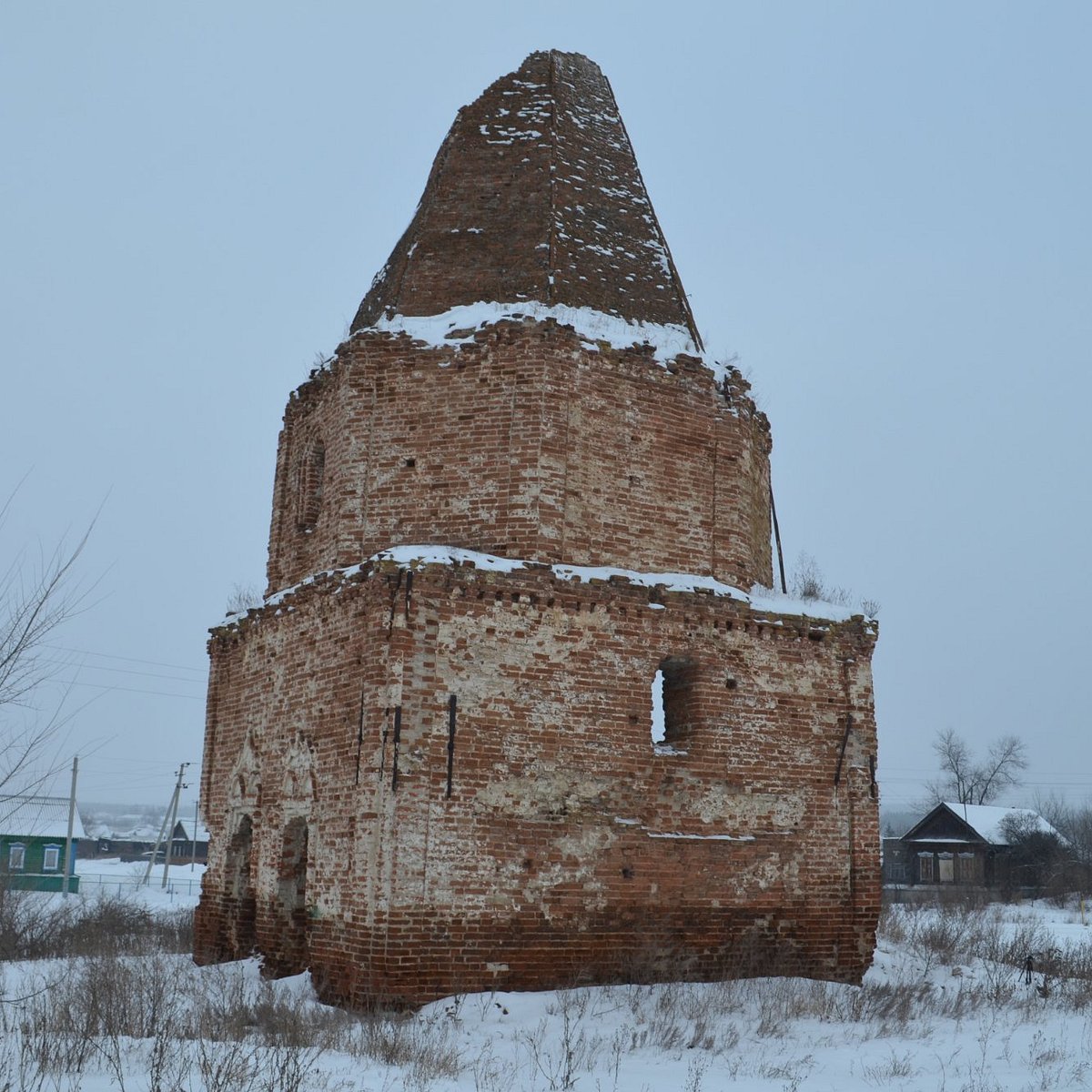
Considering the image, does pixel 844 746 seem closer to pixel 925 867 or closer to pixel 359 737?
pixel 359 737

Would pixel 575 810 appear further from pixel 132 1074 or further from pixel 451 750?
pixel 132 1074

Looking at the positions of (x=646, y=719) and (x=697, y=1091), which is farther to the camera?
(x=646, y=719)

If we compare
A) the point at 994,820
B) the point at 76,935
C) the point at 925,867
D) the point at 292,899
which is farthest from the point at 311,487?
the point at 994,820

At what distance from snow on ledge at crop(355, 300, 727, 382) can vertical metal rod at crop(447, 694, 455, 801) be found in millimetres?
3380

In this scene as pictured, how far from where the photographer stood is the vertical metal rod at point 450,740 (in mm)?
8445

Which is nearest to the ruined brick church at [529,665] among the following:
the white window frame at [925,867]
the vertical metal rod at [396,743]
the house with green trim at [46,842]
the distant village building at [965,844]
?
the vertical metal rod at [396,743]

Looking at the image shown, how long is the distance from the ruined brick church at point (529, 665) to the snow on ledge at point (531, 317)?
0.11 ft

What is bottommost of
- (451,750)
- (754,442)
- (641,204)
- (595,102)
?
(451,750)

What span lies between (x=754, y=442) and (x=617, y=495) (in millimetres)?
2125

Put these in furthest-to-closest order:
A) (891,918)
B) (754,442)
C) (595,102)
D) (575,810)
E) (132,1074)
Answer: (891,918), (595,102), (754,442), (575,810), (132,1074)

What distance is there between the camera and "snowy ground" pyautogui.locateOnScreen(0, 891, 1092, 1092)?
6152 mm

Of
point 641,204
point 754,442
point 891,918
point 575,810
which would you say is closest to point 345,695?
point 575,810

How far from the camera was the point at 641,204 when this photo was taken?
11875 millimetres

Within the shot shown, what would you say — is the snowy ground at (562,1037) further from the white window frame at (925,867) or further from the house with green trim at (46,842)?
the white window frame at (925,867)
